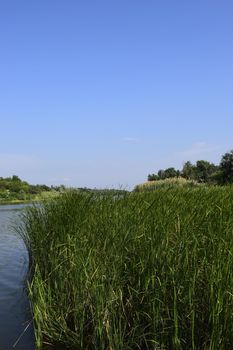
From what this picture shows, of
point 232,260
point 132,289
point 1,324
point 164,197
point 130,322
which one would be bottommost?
point 1,324

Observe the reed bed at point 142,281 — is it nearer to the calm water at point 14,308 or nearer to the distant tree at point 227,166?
the calm water at point 14,308

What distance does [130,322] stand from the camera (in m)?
5.79

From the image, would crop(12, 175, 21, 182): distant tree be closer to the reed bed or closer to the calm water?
the calm water

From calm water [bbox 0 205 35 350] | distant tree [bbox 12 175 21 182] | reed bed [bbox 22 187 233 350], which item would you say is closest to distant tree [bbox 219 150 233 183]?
calm water [bbox 0 205 35 350]

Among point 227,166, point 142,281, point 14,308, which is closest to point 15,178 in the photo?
point 227,166

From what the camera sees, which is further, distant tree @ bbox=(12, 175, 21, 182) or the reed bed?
distant tree @ bbox=(12, 175, 21, 182)

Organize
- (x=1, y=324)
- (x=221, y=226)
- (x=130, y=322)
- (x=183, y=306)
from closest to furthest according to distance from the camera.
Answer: (x=183, y=306)
(x=221, y=226)
(x=130, y=322)
(x=1, y=324)

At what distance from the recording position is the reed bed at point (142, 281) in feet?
15.5

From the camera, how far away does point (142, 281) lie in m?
5.58

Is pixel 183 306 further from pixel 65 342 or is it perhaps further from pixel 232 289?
pixel 65 342

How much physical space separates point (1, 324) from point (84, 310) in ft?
11.1

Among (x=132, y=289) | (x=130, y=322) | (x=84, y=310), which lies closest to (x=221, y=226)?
(x=132, y=289)

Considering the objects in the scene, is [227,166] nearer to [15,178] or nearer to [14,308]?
[14,308]

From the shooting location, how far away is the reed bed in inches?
186
